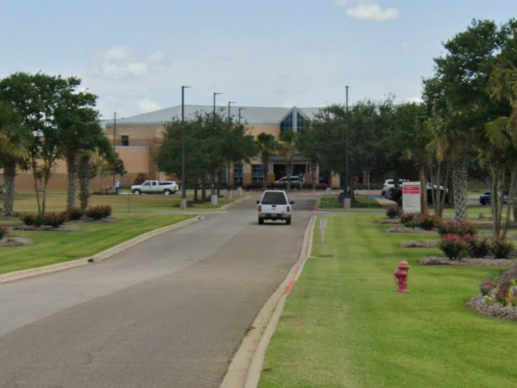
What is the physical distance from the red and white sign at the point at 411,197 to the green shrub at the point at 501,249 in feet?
59.6

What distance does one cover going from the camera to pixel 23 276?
21.0 metres

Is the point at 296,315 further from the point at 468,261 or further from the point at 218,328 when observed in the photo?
the point at 468,261

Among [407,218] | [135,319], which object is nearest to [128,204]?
[407,218]

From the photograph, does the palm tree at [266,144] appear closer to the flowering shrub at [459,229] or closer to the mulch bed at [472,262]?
the flowering shrub at [459,229]

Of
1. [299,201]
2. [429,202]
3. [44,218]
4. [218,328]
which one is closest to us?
[218,328]

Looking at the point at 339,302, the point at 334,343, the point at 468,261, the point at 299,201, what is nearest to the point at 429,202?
the point at 299,201

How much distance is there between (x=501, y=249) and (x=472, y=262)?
3.68 ft

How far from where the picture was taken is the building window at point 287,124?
10919cm

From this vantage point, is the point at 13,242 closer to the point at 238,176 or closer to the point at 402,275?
the point at 402,275

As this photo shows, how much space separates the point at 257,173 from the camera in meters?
112

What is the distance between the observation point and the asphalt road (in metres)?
8.86

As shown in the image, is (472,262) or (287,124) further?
(287,124)

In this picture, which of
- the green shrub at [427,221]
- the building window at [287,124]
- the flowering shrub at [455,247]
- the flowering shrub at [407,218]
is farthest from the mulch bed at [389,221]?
the building window at [287,124]

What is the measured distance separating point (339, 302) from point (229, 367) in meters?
5.52
